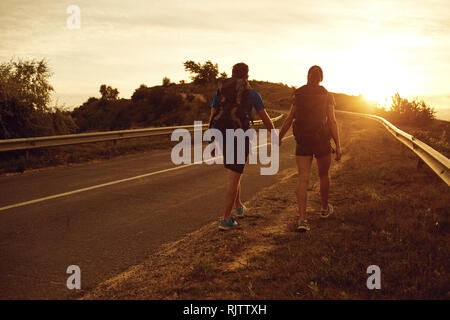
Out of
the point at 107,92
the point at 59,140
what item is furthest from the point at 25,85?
the point at 107,92

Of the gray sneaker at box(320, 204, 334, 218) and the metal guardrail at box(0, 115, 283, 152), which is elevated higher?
the metal guardrail at box(0, 115, 283, 152)

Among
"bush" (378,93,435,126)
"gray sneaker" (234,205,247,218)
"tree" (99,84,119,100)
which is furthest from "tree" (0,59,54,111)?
"tree" (99,84,119,100)

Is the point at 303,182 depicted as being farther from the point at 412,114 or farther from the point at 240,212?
the point at 412,114

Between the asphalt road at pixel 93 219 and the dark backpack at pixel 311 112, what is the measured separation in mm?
2108

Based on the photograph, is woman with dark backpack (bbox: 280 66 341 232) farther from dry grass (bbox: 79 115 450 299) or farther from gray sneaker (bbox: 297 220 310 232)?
dry grass (bbox: 79 115 450 299)

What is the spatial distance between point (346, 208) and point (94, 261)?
3.93m

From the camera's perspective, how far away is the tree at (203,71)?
47.9m

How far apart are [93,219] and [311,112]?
3811mm

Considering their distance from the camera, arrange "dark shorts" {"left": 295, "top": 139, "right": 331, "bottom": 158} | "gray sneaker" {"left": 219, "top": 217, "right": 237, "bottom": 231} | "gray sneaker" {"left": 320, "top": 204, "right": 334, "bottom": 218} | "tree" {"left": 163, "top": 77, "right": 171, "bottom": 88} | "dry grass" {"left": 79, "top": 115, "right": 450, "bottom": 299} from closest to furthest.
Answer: "dry grass" {"left": 79, "top": 115, "right": 450, "bottom": 299}
"dark shorts" {"left": 295, "top": 139, "right": 331, "bottom": 158}
"gray sneaker" {"left": 219, "top": 217, "right": 237, "bottom": 231}
"gray sneaker" {"left": 320, "top": 204, "right": 334, "bottom": 218}
"tree" {"left": 163, "top": 77, "right": 171, "bottom": 88}

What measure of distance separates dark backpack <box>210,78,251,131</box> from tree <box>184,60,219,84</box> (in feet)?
145

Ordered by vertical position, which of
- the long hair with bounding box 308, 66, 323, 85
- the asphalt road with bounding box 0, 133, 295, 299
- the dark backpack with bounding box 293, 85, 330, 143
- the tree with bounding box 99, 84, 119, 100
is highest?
the tree with bounding box 99, 84, 119, 100

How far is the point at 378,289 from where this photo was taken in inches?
132

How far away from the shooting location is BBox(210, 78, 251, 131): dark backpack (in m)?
4.86
